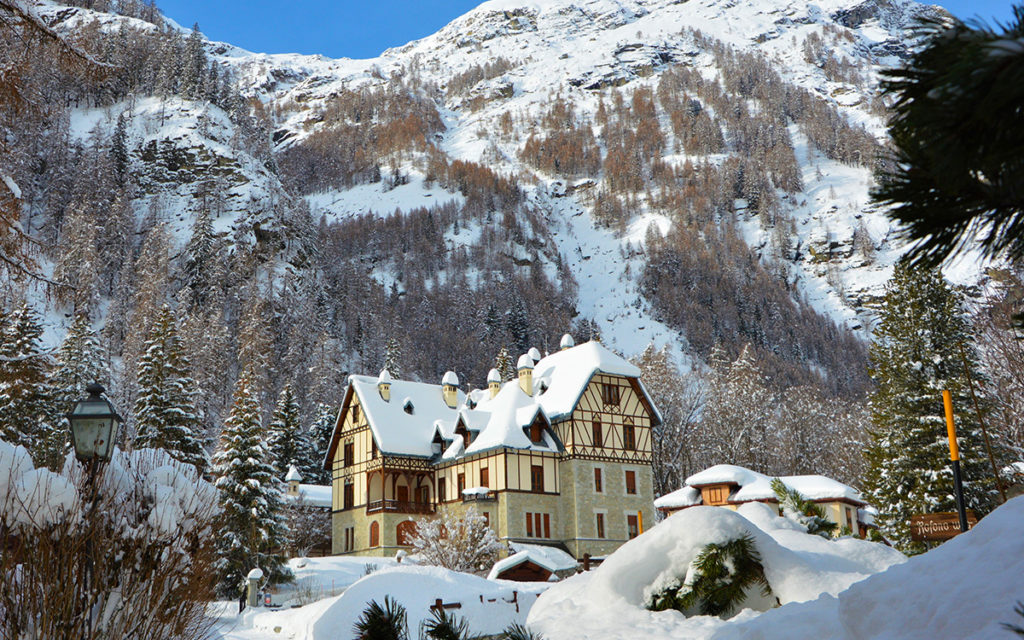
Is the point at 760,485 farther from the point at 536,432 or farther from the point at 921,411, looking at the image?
the point at 921,411

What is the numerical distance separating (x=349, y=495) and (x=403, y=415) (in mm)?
5533

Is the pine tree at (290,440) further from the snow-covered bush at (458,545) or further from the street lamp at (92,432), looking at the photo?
the street lamp at (92,432)

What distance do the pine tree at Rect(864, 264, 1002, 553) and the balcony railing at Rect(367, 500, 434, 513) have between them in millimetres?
23529

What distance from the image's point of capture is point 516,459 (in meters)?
42.2

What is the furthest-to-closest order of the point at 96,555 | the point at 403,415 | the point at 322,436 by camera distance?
the point at 322,436, the point at 403,415, the point at 96,555

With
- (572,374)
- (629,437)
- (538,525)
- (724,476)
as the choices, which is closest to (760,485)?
(724,476)

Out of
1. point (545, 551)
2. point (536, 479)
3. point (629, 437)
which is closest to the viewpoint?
point (545, 551)

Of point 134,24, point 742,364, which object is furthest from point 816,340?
point 134,24

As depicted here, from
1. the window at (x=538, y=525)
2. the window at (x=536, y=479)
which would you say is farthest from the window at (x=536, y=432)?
the window at (x=538, y=525)

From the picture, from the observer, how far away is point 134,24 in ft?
462

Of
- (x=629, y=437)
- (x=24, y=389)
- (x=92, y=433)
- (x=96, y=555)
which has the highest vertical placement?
(x=24, y=389)

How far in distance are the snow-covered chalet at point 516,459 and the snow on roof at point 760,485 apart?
542 cm

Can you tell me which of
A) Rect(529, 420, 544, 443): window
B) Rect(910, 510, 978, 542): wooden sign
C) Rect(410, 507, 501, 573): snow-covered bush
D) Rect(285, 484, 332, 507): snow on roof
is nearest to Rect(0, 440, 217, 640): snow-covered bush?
Rect(910, 510, 978, 542): wooden sign

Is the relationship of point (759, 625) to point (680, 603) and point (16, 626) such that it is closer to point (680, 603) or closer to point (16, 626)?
point (680, 603)
